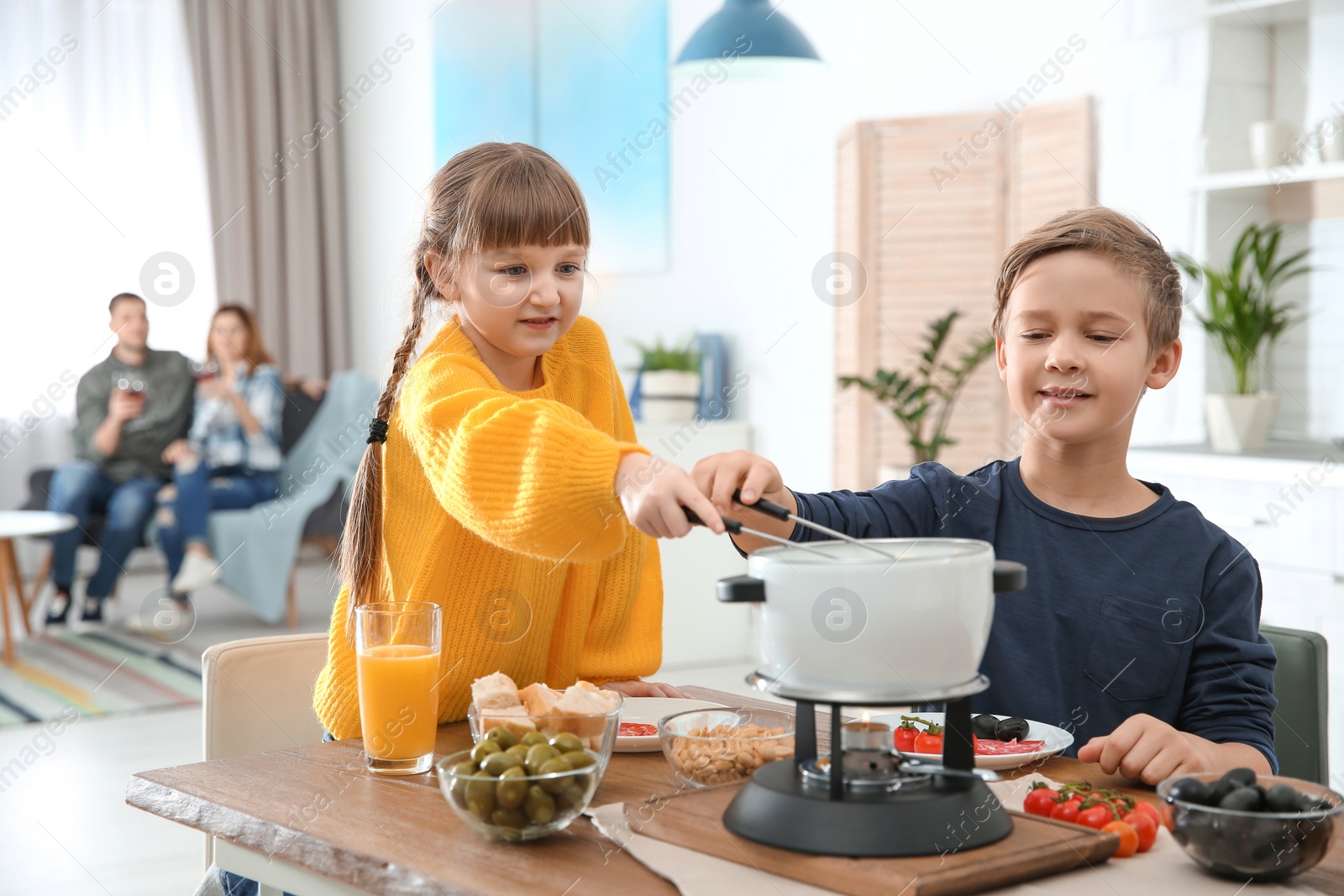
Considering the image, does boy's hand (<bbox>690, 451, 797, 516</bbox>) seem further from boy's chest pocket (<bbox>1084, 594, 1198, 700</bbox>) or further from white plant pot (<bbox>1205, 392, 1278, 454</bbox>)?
white plant pot (<bbox>1205, 392, 1278, 454</bbox>)

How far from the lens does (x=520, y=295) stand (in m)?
1.23

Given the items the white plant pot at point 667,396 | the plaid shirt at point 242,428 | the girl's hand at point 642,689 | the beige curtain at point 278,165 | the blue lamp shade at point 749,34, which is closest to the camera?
the girl's hand at point 642,689

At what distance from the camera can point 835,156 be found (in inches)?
173

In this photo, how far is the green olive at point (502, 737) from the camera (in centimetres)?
90

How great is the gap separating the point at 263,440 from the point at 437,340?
14.1 feet

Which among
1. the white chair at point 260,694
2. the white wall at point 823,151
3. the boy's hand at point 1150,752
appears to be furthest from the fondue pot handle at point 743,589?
the white wall at point 823,151

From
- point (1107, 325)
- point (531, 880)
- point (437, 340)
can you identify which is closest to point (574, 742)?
point (531, 880)

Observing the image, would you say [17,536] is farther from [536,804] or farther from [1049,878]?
[1049,878]

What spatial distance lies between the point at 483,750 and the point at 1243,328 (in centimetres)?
281

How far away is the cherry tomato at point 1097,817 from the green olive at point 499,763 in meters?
0.38

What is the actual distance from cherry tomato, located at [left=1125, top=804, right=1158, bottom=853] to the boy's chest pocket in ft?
1.23

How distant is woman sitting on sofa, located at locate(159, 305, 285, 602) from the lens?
5.08m

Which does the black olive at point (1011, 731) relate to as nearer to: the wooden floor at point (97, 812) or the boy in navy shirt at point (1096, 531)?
the boy in navy shirt at point (1096, 531)

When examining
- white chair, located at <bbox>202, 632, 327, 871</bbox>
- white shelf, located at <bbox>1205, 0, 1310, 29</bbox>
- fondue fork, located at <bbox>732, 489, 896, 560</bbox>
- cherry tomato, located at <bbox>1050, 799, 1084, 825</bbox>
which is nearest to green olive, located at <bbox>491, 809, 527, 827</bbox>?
fondue fork, located at <bbox>732, 489, 896, 560</bbox>
